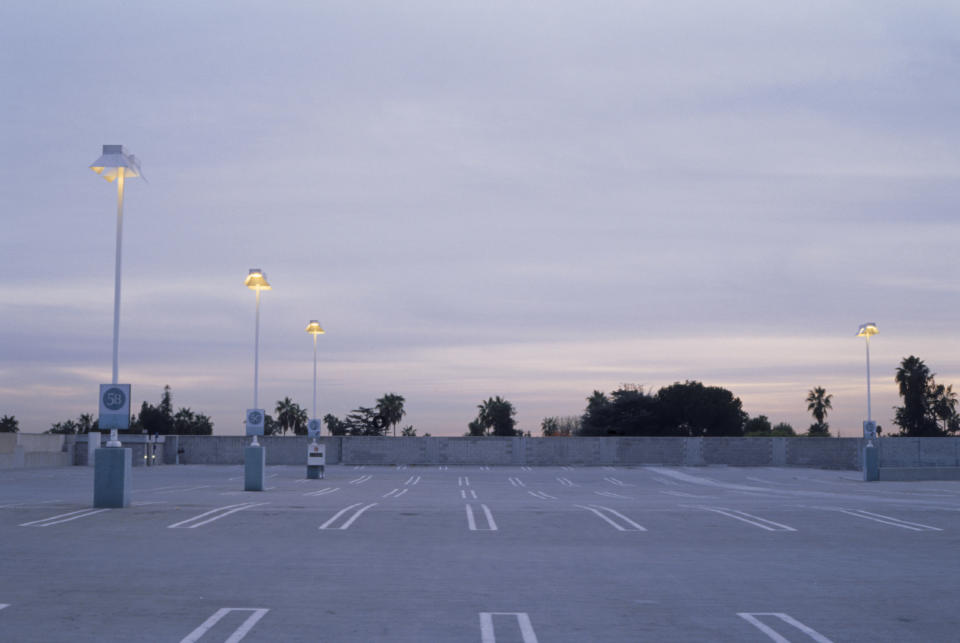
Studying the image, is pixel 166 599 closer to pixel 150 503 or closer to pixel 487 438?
pixel 150 503

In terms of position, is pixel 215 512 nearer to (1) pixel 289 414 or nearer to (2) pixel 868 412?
(2) pixel 868 412

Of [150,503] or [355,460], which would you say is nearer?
[150,503]

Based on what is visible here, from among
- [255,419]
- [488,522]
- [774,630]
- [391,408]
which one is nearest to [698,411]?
[391,408]

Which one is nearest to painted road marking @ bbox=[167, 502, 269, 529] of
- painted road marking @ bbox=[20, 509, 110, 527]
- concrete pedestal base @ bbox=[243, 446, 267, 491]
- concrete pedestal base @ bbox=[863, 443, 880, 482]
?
painted road marking @ bbox=[20, 509, 110, 527]

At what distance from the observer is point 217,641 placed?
8.95m

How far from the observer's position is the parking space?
981 cm

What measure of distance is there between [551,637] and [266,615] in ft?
10.6

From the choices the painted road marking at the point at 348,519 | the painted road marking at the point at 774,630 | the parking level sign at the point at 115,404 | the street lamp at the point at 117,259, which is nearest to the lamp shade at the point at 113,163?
the street lamp at the point at 117,259

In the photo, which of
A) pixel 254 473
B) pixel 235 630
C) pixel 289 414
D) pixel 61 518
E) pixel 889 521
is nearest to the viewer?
pixel 235 630

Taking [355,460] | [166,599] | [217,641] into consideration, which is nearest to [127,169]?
[166,599]

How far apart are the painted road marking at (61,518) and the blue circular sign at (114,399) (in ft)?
8.01

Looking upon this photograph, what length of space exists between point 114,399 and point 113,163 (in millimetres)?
5778

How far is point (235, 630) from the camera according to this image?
9.45m

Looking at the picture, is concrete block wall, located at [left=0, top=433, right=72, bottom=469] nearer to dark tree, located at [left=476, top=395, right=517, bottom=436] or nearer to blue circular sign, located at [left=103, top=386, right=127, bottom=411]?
blue circular sign, located at [left=103, top=386, right=127, bottom=411]
